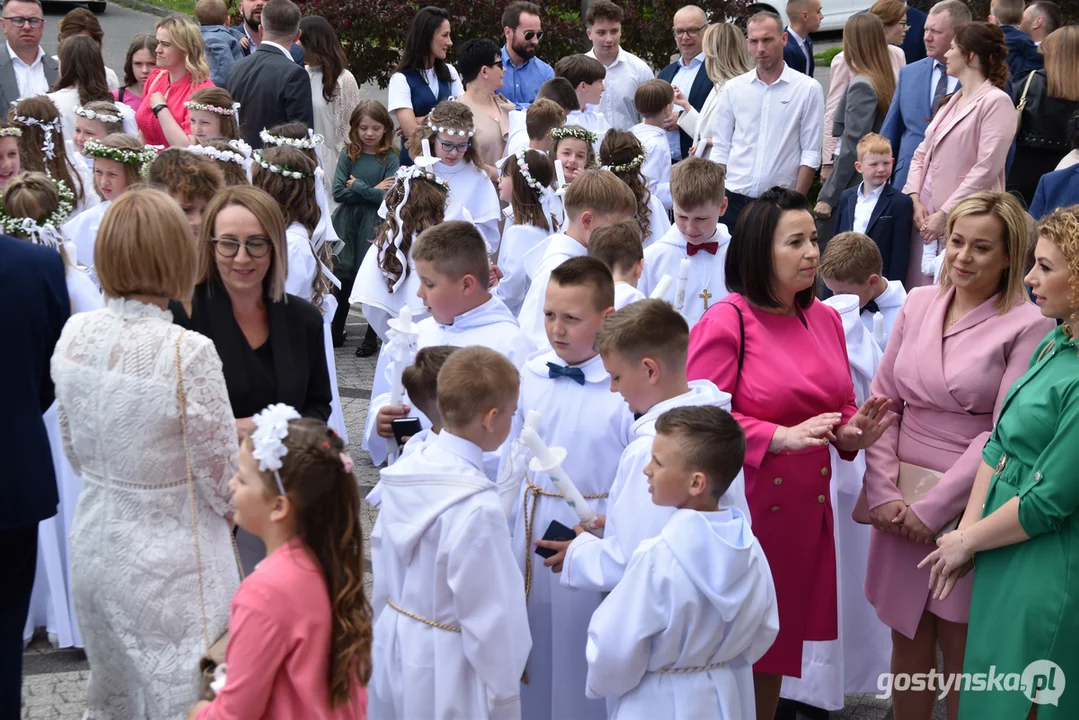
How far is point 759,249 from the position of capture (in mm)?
4188

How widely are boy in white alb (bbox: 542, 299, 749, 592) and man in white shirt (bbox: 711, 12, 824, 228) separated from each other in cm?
569

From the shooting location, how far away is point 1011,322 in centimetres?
412

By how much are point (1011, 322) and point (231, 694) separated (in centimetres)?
293

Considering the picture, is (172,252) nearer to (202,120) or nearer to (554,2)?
(202,120)

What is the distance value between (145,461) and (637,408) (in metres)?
1.57

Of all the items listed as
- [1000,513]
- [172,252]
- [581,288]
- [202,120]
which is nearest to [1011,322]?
Result: [1000,513]

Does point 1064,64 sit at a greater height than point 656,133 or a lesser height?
greater

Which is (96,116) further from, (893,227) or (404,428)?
(893,227)

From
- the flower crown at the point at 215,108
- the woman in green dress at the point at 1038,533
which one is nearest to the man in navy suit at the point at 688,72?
the flower crown at the point at 215,108

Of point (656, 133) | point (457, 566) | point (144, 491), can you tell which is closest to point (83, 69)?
point (656, 133)

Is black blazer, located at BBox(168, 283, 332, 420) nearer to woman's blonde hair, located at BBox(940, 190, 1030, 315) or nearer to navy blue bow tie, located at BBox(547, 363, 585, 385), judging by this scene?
navy blue bow tie, located at BBox(547, 363, 585, 385)

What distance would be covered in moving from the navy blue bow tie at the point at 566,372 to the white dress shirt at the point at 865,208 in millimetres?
4514

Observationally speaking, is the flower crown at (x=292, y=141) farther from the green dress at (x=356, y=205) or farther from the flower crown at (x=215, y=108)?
the green dress at (x=356, y=205)

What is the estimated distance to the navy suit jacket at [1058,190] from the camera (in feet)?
22.4
